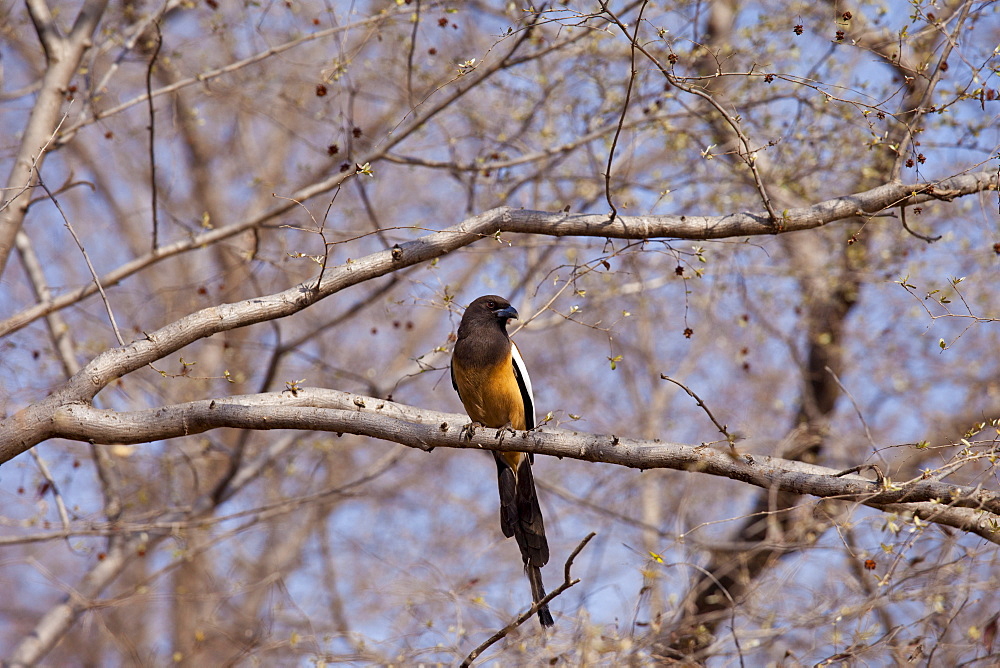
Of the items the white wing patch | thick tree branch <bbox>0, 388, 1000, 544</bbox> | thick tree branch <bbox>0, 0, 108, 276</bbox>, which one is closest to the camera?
thick tree branch <bbox>0, 388, 1000, 544</bbox>

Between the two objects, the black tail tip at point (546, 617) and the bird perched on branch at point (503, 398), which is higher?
the bird perched on branch at point (503, 398)

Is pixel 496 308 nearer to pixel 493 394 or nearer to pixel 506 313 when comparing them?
pixel 506 313

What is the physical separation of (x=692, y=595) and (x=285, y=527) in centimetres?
731

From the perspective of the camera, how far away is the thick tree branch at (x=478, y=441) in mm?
3453

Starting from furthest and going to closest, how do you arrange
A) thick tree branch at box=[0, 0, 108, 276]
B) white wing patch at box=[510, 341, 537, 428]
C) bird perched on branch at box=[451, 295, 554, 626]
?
white wing patch at box=[510, 341, 537, 428] < bird perched on branch at box=[451, 295, 554, 626] < thick tree branch at box=[0, 0, 108, 276]

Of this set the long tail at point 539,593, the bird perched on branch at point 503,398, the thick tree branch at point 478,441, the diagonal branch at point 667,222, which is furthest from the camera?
Result: the bird perched on branch at point 503,398

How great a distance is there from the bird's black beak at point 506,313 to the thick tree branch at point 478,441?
1.71m

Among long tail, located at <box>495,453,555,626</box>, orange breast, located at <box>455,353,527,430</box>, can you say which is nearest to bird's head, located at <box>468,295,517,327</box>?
orange breast, located at <box>455,353,527,430</box>

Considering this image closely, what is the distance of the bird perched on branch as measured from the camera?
16.3 feet

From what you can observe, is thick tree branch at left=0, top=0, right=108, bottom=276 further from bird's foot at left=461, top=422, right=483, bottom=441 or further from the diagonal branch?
bird's foot at left=461, top=422, right=483, bottom=441

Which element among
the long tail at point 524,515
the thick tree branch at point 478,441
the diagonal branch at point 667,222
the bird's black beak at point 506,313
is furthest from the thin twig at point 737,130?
the long tail at point 524,515

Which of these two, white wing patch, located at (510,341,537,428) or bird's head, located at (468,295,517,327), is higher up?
bird's head, located at (468,295,517,327)

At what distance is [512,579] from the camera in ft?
27.8

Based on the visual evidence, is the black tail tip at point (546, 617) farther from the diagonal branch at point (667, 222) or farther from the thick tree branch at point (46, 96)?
the thick tree branch at point (46, 96)
